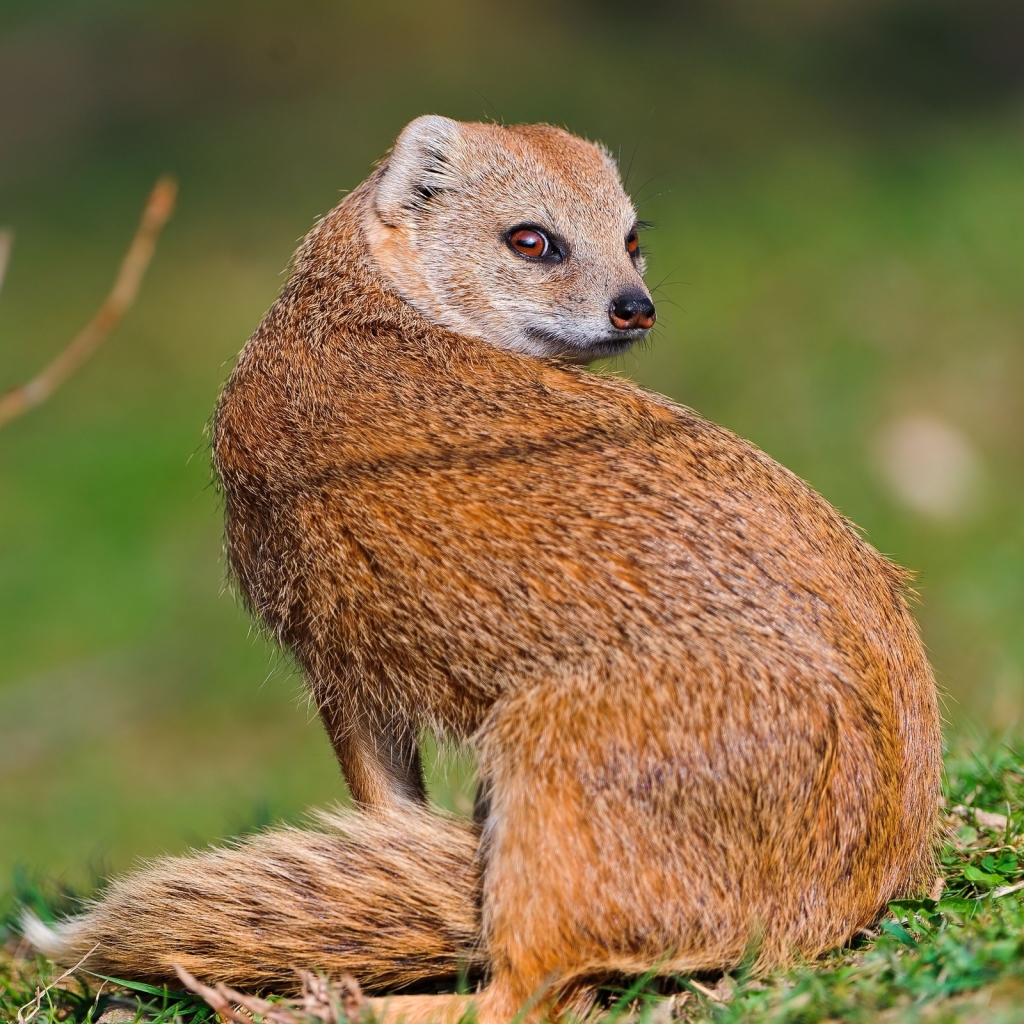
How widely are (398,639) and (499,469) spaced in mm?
495

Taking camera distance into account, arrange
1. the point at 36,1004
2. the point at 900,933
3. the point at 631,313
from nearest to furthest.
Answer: the point at 900,933 → the point at 36,1004 → the point at 631,313

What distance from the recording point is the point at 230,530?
13.6 ft

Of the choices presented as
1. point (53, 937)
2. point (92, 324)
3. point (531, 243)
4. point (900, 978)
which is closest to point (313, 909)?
point (53, 937)

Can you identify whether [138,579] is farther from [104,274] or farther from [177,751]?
[104,274]

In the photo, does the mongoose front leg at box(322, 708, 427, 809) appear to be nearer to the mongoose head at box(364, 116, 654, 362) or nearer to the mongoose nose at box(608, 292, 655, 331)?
the mongoose head at box(364, 116, 654, 362)

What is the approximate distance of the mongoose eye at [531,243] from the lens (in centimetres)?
470

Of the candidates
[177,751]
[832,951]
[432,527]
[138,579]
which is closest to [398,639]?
[432,527]

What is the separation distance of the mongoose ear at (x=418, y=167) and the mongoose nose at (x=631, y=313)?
765 mm

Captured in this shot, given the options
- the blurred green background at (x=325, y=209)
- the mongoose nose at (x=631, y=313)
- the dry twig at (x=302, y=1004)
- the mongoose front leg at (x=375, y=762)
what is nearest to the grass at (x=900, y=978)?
the dry twig at (x=302, y=1004)

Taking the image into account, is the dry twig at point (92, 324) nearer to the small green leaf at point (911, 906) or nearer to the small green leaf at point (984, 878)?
the small green leaf at point (911, 906)

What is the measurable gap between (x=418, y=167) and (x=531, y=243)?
479 millimetres

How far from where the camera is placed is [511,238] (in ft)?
15.5

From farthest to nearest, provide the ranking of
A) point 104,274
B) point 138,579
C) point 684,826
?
point 104,274
point 138,579
point 684,826

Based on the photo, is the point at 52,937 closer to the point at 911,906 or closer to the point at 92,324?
the point at 92,324
